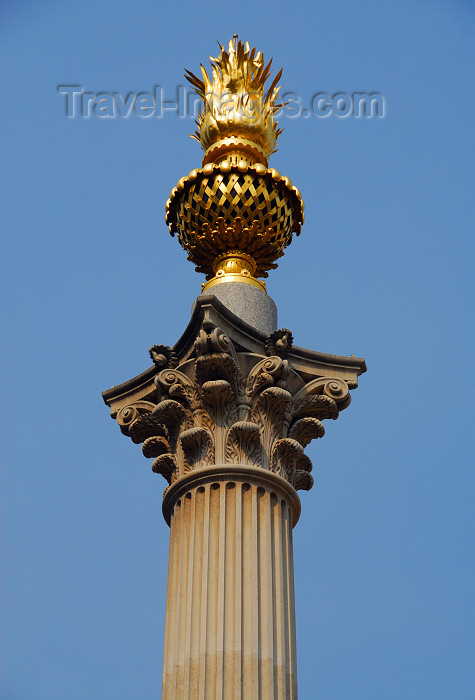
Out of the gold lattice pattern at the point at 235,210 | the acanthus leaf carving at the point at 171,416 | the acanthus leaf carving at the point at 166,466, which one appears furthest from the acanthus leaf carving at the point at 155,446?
the gold lattice pattern at the point at 235,210

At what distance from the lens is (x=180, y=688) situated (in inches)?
650

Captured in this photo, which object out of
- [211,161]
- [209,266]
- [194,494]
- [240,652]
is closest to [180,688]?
[240,652]

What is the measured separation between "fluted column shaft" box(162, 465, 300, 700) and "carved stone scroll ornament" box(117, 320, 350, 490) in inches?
19.7

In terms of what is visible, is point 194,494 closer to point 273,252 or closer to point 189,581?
point 189,581

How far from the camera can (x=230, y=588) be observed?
17.2 metres

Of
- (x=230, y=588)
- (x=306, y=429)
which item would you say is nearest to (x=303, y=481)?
(x=306, y=429)

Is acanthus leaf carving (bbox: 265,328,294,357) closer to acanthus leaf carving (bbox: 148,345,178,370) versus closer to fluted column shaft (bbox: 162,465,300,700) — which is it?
acanthus leaf carving (bbox: 148,345,178,370)

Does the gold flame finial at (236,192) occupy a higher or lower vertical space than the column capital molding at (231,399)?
higher

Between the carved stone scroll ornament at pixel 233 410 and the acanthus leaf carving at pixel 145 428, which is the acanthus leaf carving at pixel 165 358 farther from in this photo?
the acanthus leaf carving at pixel 145 428

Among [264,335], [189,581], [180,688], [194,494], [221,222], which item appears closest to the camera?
[180,688]

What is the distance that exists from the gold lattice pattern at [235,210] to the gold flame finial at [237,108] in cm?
90

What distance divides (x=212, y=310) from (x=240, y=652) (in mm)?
6052

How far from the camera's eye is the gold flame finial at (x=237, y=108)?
2397 cm

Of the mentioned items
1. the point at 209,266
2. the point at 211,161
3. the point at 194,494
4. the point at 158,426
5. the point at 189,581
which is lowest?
the point at 189,581
